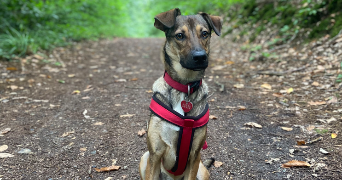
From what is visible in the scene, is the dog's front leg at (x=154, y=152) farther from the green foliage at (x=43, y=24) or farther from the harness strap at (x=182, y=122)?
the green foliage at (x=43, y=24)

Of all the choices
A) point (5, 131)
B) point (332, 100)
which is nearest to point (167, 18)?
point (5, 131)

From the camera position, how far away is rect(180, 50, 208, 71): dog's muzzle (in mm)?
2295

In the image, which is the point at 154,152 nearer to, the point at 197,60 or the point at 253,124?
the point at 197,60

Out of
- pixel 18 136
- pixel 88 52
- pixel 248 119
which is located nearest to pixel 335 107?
pixel 248 119

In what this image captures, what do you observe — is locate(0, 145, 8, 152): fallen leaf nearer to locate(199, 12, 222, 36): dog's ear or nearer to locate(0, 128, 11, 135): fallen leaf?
locate(0, 128, 11, 135): fallen leaf

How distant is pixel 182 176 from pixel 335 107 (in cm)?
321

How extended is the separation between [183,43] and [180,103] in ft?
2.00

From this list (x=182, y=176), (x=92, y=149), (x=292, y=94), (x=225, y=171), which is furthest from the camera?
(x=292, y=94)

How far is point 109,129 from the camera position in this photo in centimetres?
417

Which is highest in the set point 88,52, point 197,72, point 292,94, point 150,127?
point 197,72

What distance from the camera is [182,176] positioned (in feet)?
9.09

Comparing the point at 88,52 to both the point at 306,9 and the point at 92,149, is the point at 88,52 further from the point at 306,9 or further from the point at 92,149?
the point at 306,9

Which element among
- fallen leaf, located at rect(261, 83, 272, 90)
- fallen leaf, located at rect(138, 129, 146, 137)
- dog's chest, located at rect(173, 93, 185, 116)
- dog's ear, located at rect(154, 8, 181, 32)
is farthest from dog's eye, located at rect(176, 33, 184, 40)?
fallen leaf, located at rect(261, 83, 272, 90)

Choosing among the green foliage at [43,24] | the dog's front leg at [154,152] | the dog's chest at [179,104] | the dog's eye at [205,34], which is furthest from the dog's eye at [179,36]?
the green foliage at [43,24]
